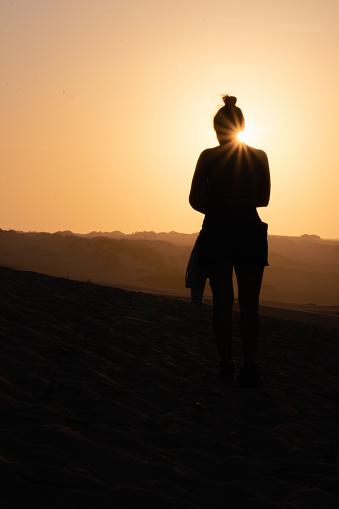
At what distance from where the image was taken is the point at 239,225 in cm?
427

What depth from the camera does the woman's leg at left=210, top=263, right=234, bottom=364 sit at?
4316mm

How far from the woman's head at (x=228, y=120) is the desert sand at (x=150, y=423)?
1904 mm

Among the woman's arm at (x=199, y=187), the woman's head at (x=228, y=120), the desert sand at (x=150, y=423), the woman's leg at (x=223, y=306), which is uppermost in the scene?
the woman's head at (x=228, y=120)

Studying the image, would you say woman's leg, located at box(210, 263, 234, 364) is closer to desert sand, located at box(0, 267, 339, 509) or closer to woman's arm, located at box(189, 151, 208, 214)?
desert sand, located at box(0, 267, 339, 509)

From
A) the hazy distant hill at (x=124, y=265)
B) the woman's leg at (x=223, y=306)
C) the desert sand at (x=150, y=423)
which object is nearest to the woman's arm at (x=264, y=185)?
the woman's leg at (x=223, y=306)

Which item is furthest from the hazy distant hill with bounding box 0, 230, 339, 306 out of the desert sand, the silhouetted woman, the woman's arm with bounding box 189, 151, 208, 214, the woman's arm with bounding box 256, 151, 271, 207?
the woman's arm with bounding box 189, 151, 208, 214

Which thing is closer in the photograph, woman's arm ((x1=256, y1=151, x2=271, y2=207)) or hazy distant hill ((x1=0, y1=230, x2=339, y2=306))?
woman's arm ((x1=256, y1=151, x2=271, y2=207))

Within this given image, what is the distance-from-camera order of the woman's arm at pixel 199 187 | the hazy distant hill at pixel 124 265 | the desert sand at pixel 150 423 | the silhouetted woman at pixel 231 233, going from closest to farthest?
the desert sand at pixel 150 423 → the silhouetted woman at pixel 231 233 → the woman's arm at pixel 199 187 → the hazy distant hill at pixel 124 265

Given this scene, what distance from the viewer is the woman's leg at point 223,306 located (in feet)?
14.2

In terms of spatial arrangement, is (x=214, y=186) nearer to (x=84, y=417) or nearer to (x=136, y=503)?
(x=84, y=417)

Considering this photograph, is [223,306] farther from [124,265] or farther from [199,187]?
[124,265]

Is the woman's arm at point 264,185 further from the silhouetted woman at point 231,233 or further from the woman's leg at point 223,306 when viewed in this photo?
the woman's leg at point 223,306

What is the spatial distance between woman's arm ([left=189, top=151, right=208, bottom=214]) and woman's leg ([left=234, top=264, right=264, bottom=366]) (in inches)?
21.4

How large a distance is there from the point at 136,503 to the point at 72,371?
2.08 meters
